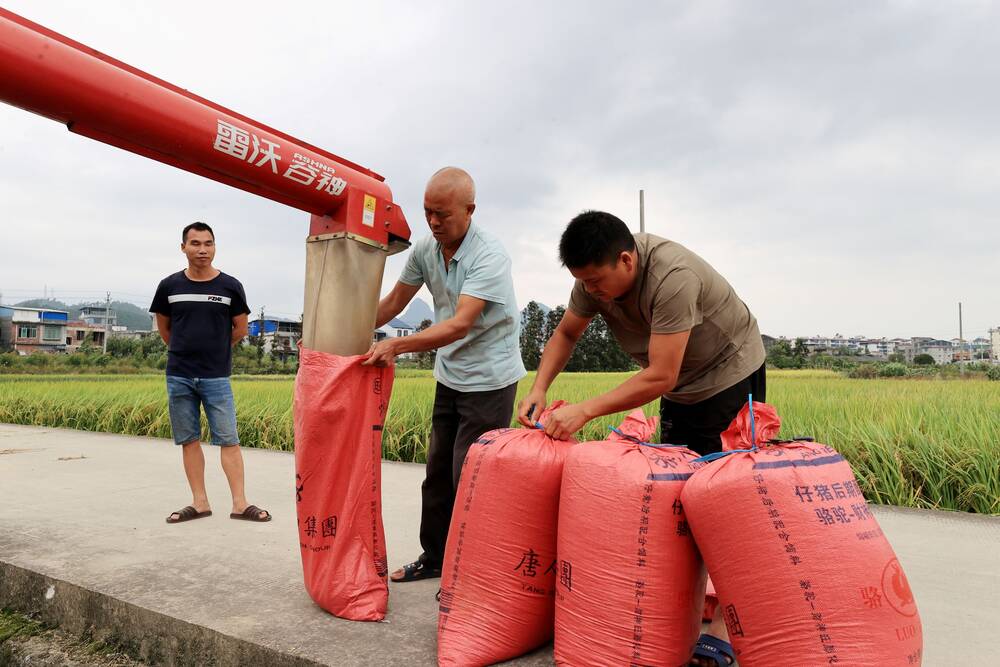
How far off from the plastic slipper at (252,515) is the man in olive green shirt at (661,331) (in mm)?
1867

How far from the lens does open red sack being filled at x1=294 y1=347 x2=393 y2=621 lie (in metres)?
1.98

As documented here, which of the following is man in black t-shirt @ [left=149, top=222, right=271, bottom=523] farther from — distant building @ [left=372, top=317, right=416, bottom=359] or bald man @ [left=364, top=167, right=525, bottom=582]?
bald man @ [left=364, top=167, right=525, bottom=582]

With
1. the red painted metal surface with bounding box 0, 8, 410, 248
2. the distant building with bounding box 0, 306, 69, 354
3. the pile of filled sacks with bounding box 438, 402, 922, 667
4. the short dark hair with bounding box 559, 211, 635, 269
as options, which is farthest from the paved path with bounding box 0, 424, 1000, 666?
the distant building with bounding box 0, 306, 69, 354

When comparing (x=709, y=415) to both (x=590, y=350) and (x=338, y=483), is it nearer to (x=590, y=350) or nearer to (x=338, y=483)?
(x=338, y=483)

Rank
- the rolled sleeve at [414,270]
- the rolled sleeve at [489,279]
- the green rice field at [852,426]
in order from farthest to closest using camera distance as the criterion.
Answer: the green rice field at [852,426]
the rolled sleeve at [414,270]
the rolled sleeve at [489,279]

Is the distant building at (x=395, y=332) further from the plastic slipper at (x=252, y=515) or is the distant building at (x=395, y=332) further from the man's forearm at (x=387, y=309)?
the plastic slipper at (x=252, y=515)

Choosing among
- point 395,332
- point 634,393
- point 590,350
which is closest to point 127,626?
point 634,393

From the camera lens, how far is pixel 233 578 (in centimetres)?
233

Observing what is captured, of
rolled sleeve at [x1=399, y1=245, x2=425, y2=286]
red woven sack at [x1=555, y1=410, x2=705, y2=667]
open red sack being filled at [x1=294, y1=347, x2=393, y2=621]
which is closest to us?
red woven sack at [x1=555, y1=410, x2=705, y2=667]

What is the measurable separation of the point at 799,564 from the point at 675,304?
713mm

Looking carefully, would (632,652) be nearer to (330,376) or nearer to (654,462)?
(654,462)

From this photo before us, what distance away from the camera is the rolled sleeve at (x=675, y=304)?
1.79 meters

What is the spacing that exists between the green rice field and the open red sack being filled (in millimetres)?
3261

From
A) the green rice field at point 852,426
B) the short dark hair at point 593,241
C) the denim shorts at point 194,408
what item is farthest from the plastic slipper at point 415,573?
the green rice field at point 852,426
